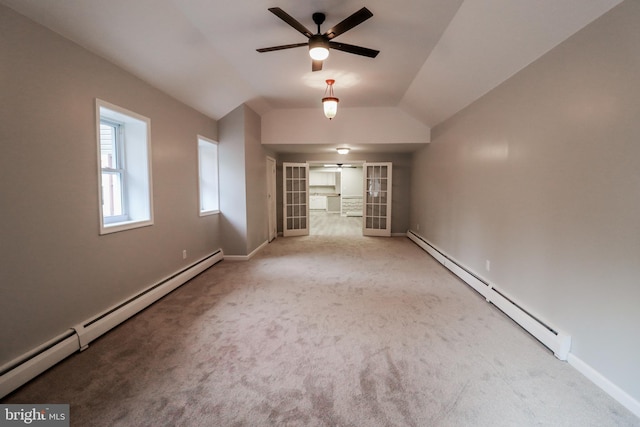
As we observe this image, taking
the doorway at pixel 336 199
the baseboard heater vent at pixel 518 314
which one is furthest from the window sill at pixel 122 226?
the doorway at pixel 336 199

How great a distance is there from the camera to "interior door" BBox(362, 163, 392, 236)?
7684 millimetres

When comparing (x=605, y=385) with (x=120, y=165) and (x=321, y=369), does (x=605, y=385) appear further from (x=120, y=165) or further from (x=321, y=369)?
(x=120, y=165)

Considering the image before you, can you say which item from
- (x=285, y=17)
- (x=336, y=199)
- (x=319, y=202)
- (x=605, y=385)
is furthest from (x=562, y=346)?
(x=319, y=202)

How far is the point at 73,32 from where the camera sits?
7.17 ft

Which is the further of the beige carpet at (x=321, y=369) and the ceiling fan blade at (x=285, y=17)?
the ceiling fan blade at (x=285, y=17)

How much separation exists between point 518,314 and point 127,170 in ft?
14.5

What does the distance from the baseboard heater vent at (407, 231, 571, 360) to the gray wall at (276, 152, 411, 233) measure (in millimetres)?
3238

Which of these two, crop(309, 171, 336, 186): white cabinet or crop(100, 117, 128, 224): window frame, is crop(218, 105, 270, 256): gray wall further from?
crop(309, 171, 336, 186): white cabinet

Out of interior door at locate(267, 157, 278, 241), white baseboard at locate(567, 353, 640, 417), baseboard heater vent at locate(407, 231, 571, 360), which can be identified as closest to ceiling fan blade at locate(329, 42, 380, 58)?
baseboard heater vent at locate(407, 231, 571, 360)

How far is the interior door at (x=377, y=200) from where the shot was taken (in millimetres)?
7684

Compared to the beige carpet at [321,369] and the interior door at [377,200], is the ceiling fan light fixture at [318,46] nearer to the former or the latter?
the beige carpet at [321,369]

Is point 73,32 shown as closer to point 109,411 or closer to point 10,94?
point 10,94

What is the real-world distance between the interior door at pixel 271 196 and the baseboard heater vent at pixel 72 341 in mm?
3508

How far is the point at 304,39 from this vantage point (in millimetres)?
3162
